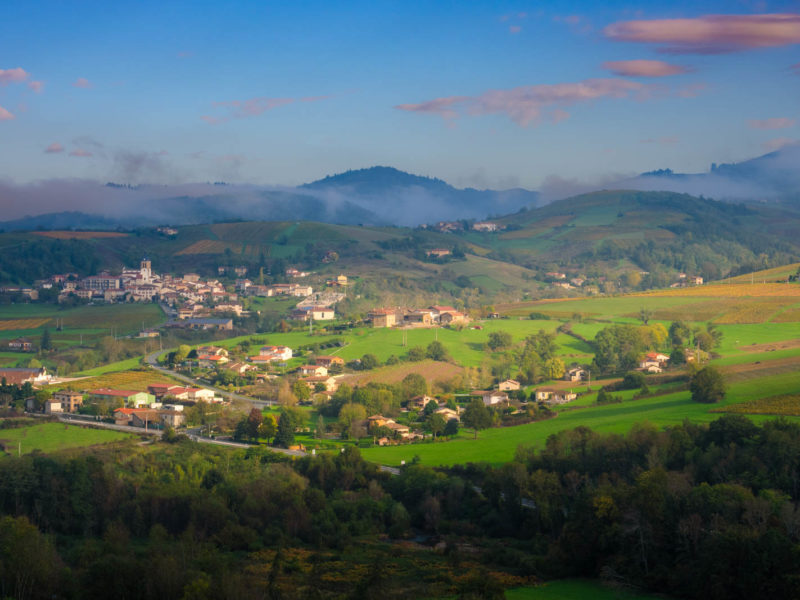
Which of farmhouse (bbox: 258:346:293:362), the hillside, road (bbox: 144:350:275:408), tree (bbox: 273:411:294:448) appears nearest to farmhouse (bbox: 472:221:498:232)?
the hillside

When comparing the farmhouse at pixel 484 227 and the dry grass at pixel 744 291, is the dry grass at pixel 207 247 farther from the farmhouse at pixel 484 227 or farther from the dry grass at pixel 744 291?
the dry grass at pixel 744 291

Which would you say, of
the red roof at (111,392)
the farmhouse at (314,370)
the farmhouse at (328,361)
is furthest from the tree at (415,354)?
the red roof at (111,392)

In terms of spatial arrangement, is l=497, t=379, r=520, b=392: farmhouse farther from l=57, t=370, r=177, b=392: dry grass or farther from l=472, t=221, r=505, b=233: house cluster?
l=472, t=221, r=505, b=233: house cluster

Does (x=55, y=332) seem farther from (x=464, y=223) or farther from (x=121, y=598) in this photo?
(x=464, y=223)

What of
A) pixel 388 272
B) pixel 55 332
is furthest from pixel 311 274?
pixel 55 332

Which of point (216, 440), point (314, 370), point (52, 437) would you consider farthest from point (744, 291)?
point (52, 437)

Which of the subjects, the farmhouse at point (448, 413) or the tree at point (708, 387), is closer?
the tree at point (708, 387)
